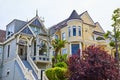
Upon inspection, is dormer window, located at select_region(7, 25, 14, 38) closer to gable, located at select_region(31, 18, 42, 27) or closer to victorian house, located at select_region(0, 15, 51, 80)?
victorian house, located at select_region(0, 15, 51, 80)

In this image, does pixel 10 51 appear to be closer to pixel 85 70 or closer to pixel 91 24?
pixel 85 70

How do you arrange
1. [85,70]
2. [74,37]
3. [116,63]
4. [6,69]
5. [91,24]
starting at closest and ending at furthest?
[85,70] → [116,63] → [6,69] → [74,37] → [91,24]

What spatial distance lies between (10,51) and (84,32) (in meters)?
15.7

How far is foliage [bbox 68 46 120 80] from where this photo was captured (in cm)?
2298

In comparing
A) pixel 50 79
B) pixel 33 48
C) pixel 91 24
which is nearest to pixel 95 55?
pixel 50 79

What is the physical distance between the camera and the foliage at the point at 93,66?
23.0 meters

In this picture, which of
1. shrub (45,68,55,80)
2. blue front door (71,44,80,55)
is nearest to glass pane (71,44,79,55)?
blue front door (71,44,80,55)

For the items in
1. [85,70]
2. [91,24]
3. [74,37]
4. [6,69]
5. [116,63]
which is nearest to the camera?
[85,70]

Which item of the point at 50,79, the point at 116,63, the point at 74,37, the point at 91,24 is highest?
the point at 91,24

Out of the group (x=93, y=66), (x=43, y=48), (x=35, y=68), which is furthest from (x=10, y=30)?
(x=93, y=66)

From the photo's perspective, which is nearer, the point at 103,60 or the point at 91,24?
the point at 103,60

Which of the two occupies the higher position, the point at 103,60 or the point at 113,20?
the point at 113,20

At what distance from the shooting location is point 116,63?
2477 cm

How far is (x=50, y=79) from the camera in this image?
2842cm
